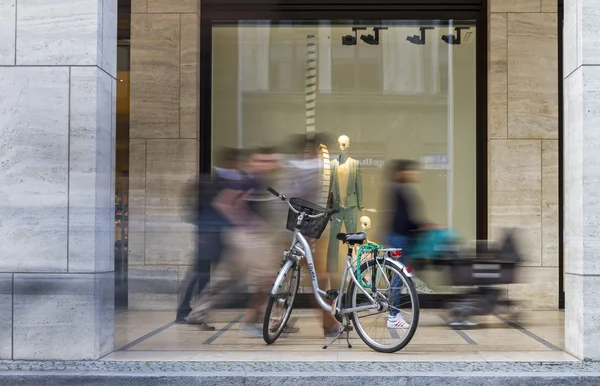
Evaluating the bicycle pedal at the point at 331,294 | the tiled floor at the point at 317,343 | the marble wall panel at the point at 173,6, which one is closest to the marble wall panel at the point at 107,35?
the tiled floor at the point at 317,343

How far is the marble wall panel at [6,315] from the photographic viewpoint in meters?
6.55

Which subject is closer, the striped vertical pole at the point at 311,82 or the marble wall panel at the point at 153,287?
the marble wall panel at the point at 153,287

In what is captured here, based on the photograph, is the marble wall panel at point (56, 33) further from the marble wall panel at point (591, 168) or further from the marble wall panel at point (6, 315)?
the marble wall panel at point (591, 168)

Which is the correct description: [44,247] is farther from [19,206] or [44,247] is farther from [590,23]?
[590,23]

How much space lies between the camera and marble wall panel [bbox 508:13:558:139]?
1030 cm

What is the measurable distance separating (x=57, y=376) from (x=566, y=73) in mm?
4717

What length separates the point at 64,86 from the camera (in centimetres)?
664

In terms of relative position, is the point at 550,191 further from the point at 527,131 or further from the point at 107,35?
the point at 107,35

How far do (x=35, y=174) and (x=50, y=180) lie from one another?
128 millimetres

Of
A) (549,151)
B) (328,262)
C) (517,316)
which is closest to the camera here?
(328,262)

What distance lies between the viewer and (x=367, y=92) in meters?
10.8

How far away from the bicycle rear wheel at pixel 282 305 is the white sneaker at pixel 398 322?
0.97 meters

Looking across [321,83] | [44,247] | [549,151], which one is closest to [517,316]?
[549,151]

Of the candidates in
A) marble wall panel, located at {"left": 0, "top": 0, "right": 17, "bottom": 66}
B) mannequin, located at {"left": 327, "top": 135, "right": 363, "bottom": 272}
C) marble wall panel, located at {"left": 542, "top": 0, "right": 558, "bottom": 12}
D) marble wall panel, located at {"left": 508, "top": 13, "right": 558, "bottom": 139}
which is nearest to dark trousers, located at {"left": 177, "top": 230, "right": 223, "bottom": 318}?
mannequin, located at {"left": 327, "top": 135, "right": 363, "bottom": 272}
